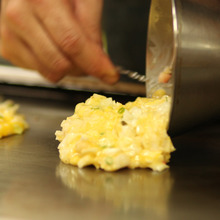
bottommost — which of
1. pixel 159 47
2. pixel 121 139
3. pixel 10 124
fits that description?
pixel 10 124

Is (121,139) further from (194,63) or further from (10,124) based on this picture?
(10,124)

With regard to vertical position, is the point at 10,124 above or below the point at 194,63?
below

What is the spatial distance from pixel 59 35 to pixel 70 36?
0.05 m

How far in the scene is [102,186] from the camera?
3.36ft

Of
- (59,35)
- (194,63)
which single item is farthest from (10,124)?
(194,63)

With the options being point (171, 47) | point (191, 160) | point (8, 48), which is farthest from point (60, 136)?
point (8, 48)

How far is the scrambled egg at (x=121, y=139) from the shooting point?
112 cm

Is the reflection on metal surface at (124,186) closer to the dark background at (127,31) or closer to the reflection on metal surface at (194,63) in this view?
the reflection on metal surface at (194,63)

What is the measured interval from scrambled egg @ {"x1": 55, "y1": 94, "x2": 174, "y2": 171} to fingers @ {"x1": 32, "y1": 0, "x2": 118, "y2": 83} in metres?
0.59

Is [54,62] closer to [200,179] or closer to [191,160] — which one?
[191,160]

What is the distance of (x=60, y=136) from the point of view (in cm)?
130

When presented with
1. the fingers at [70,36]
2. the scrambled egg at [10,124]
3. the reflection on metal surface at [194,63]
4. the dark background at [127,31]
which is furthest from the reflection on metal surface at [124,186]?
the dark background at [127,31]

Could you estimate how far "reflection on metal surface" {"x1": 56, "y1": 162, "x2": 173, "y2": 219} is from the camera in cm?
93

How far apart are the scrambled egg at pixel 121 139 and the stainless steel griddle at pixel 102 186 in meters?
0.03
